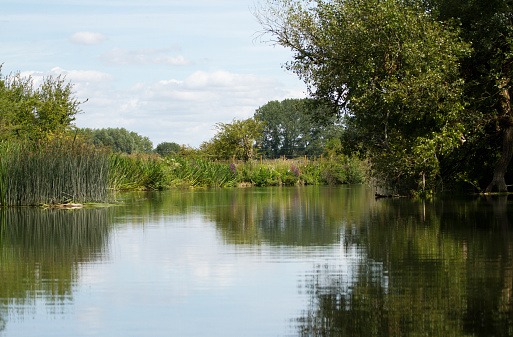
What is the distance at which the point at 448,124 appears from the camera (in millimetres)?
18219

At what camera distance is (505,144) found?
20.2m

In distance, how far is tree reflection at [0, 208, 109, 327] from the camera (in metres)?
5.60

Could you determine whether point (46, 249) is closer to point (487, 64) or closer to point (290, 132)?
point (487, 64)

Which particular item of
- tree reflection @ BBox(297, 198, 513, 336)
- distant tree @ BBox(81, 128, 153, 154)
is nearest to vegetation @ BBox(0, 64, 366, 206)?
tree reflection @ BBox(297, 198, 513, 336)

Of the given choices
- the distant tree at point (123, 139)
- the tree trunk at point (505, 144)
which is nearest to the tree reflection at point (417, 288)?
the tree trunk at point (505, 144)

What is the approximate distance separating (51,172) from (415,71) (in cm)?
1042

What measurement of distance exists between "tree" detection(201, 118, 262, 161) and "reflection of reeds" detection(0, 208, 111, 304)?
31109 mm

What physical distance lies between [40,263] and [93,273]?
1034 mm

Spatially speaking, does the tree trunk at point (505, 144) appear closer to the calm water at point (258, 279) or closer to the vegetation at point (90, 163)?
the vegetation at point (90, 163)

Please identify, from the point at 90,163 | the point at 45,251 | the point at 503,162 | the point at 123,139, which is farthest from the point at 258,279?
the point at 123,139

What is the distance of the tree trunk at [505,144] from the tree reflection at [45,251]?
13.0m

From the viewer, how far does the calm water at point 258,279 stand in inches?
175

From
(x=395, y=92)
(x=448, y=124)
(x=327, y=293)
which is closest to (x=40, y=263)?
(x=327, y=293)

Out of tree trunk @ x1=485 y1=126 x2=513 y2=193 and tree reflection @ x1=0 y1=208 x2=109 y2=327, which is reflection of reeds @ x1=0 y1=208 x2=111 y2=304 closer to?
tree reflection @ x1=0 y1=208 x2=109 y2=327
